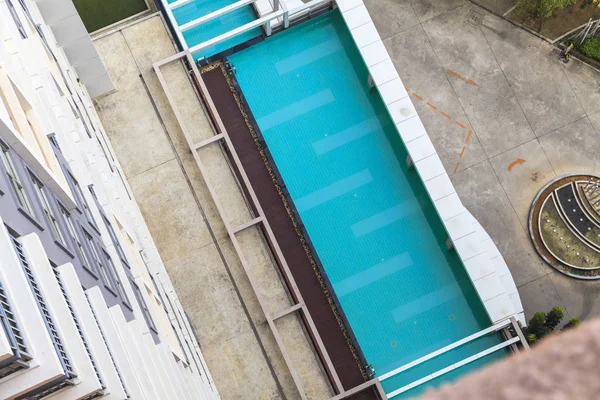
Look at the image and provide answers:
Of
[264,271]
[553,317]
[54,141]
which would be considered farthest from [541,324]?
[54,141]

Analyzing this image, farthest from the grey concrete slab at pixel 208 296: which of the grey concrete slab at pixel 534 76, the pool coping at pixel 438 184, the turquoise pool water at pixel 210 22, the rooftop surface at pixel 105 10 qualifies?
the grey concrete slab at pixel 534 76

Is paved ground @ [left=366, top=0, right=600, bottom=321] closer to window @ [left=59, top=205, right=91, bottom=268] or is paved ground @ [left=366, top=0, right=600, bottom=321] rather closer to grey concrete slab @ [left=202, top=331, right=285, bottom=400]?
grey concrete slab @ [left=202, top=331, right=285, bottom=400]

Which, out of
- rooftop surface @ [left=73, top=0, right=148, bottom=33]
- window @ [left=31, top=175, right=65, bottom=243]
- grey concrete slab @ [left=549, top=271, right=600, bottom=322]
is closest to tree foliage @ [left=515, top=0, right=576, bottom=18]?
grey concrete slab @ [left=549, top=271, right=600, bottom=322]

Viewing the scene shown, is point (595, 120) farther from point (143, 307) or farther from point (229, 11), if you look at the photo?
point (143, 307)

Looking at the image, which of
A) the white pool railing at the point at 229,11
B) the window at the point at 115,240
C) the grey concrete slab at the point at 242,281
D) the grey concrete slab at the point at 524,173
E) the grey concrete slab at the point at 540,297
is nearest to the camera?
the window at the point at 115,240

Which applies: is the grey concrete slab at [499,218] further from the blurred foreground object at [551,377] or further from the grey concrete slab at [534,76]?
the blurred foreground object at [551,377]

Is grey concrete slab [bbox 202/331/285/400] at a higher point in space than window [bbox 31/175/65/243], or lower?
lower

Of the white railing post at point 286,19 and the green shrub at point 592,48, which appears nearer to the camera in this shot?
the white railing post at point 286,19
